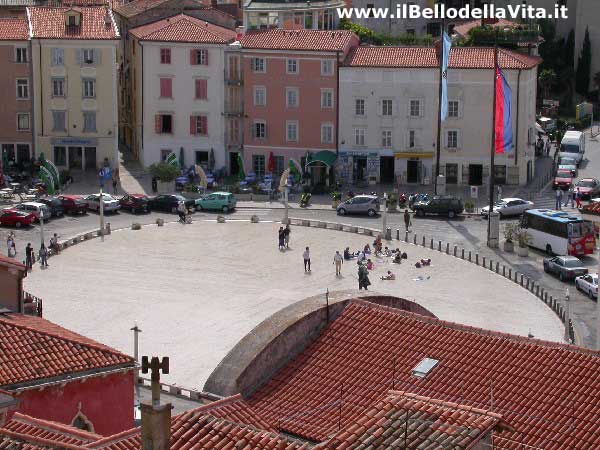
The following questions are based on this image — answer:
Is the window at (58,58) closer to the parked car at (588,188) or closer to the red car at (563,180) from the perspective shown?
the red car at (563,180)

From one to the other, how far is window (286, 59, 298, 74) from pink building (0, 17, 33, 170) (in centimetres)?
1645

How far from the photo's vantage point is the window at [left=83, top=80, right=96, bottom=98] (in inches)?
4072

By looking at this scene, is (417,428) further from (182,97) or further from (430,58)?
(182,97)

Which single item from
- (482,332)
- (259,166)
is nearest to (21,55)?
(259,166)

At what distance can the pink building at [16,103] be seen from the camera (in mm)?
102938

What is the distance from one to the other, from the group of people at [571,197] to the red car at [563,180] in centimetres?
109

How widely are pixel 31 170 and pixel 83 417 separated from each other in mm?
63417

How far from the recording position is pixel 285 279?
75500 millimetres

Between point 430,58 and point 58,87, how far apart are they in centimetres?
2368

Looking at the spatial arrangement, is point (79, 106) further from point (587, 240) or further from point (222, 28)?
point (587, 240)

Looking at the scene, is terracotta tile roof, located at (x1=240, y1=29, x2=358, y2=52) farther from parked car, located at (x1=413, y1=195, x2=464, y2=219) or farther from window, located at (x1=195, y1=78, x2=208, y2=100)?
parked car, located at (x1=413, y1=195, x2=464, y2=219)

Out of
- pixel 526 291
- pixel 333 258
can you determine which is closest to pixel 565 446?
pixel 526 291

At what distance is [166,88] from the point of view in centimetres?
10394

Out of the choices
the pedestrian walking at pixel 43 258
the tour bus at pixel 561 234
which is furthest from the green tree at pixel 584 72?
the pedestrian walking at pixel 43 258
